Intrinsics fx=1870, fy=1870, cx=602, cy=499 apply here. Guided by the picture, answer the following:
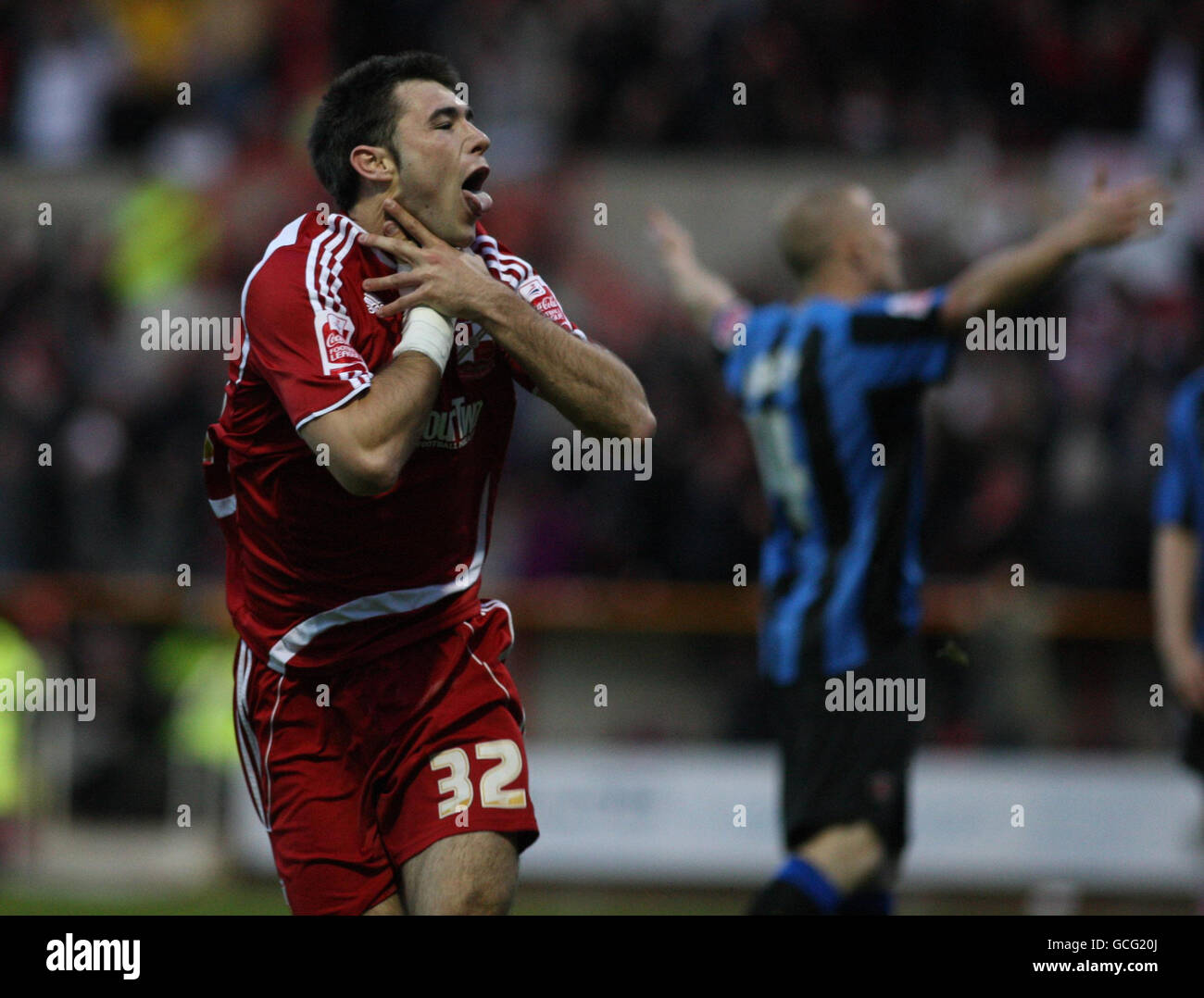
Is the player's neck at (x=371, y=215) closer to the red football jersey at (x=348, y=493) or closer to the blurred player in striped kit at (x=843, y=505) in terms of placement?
the red football jersey at (x=348, y=493)

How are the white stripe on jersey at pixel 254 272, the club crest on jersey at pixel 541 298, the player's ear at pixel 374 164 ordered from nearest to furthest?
the white stripe on jersey at pixel 254 272, the player's ear at pixel 374 164, the club crest on jersey at pixel 541 298

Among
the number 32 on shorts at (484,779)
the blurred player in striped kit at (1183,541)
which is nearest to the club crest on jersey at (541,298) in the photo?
the number 32 on shorts at (484,779)

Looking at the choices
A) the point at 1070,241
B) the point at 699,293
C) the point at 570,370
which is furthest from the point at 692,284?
the point at 570,370

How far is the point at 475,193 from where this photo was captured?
14.9 ft

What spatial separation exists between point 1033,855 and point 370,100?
759 cm

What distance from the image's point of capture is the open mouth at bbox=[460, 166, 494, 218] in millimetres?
4480

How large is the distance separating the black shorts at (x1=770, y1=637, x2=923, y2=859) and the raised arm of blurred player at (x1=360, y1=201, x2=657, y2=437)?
203 centimetres

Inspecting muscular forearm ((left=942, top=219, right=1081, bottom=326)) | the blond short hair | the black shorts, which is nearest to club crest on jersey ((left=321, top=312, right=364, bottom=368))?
muscular forearm ((left=942, top=219, right=1081, bottom=326))

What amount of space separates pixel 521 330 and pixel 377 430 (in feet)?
1.50

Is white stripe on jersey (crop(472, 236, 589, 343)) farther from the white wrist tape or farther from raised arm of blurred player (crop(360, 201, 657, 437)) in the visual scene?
the white wrist tape

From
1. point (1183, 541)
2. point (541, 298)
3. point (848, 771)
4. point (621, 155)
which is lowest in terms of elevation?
point (848, 771)

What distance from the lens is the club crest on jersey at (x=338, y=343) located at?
4.22 metres

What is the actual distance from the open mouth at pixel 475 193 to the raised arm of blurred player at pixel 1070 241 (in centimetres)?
199

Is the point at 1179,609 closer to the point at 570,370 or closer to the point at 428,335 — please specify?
the point at 570,370
